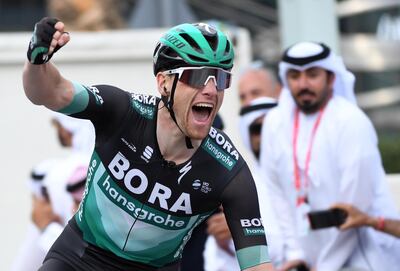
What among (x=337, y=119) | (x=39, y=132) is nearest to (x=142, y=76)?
(x=39, y=132)

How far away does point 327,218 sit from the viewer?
305 inches

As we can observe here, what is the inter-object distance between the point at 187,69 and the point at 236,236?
0.75m

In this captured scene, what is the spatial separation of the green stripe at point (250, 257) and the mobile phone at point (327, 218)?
2204 mm

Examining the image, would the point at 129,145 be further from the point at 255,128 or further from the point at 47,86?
the point at 255,128

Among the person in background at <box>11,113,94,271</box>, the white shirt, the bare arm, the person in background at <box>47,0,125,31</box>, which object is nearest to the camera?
the bare arm

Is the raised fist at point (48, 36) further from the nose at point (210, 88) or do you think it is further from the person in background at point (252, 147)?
the person in background at point (252, 147)

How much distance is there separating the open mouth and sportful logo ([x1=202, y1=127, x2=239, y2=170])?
0.83ft

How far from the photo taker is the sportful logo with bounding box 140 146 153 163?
18.6 feet

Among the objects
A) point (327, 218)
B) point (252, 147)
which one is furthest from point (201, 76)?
point (252, 147)

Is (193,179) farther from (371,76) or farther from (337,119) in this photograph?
(371,76)

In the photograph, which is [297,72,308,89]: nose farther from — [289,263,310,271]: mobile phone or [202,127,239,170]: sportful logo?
[202,127,239,170]: sportful logo

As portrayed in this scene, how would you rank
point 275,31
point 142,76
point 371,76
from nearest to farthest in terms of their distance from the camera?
point 142,76 < point 275,31 < point 371,76

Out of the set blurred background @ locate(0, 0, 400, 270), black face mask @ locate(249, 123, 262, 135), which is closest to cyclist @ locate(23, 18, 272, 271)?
black face mask @ locate(249, 123, 262, 135)

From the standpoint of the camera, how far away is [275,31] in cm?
1878
